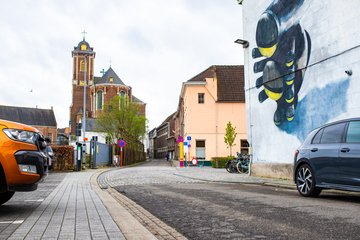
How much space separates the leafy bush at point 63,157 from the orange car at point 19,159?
16645 millimetres

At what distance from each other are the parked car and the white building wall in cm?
328

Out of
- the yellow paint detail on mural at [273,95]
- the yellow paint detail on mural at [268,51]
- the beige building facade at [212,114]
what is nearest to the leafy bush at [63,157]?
the yellow paint detail on mural at [273,95]

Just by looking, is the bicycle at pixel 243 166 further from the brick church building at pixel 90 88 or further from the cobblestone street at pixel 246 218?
the brick church building at pixel 90 88

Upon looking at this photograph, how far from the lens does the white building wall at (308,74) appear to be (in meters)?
10.7

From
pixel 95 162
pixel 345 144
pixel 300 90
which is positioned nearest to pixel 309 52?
pixel 300 90

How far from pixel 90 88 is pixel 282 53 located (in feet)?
250

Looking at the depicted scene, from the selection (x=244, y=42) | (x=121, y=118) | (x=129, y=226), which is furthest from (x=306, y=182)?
Answer: (x=121, y=118)

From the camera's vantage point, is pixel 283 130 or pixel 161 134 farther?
pixel 161 134

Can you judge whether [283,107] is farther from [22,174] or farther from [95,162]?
[95,162]

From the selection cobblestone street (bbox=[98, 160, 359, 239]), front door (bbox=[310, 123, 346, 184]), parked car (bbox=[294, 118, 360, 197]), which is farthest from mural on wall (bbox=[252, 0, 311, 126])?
cobblestone street (bbox=[98, 160, 359, 239])

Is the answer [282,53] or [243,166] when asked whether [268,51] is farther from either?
[243,166]

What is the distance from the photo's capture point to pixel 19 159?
5.21 meters

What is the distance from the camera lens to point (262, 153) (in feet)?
52.0

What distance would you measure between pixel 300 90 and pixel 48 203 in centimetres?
1012
